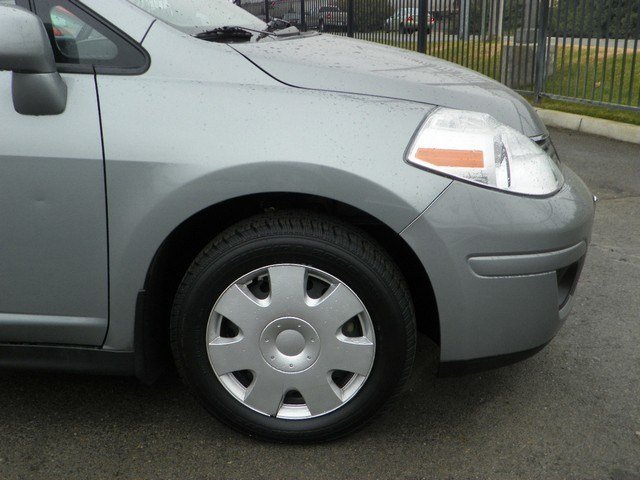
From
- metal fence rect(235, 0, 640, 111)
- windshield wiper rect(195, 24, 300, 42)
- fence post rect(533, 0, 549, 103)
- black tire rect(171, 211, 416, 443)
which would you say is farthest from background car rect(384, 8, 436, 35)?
black tire rect(171, 211, 416, 443)

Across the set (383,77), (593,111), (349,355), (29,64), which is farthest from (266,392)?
(593,111)

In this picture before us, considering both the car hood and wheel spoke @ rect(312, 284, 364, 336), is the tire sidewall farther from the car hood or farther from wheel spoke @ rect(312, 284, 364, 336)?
the car hood

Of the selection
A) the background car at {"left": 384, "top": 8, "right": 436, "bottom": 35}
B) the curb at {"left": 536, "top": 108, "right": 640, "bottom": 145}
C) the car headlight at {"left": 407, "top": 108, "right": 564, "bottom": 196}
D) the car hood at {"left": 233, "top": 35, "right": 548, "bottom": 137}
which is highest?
the car hood at {"left": 233, "top": 35, "right": 548, "bottom": 137}

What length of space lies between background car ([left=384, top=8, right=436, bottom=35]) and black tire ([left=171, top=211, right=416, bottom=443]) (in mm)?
8709

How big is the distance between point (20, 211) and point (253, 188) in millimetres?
667

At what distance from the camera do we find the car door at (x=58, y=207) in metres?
2.22

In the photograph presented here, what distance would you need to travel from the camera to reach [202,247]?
2.50m

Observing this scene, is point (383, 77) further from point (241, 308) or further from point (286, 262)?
point (241, 308)

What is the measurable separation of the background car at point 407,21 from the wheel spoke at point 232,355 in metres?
8.79

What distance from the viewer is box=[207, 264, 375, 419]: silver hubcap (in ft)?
7.48

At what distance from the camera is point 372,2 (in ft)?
38.8

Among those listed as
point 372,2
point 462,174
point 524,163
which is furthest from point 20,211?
point 372,2

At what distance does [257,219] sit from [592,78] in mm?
6762

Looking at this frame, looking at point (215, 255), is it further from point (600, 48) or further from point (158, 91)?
point (600, 48)
